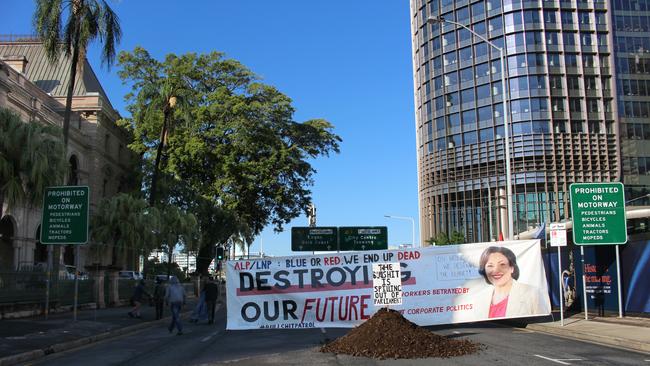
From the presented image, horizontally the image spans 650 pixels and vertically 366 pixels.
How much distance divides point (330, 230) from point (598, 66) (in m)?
52.8

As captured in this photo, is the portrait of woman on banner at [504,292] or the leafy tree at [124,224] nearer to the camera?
the portrait of woman on banner at [504,292]

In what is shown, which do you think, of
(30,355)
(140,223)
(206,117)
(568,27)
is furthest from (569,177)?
(30,355)

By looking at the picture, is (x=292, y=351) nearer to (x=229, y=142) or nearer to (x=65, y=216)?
(x=65, y=216)

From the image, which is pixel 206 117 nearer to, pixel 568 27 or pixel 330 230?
pixel 330 230

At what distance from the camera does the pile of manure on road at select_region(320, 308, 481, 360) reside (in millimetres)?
10852

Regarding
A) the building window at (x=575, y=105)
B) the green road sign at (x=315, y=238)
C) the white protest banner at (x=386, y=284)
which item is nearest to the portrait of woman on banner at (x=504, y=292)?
the white protest banner at (x=386, y=284)

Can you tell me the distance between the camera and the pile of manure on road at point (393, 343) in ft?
35.6

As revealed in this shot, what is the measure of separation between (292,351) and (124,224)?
67.5ft

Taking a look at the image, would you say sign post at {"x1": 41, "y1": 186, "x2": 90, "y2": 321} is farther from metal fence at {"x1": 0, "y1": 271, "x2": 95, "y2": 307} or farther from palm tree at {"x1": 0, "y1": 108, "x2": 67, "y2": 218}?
metal fence at {"x1": 0, "y1": 271, "x2": 95, "y2": 307}

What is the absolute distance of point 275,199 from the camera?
44125 mm

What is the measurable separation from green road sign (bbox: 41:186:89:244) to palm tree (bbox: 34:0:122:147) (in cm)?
356

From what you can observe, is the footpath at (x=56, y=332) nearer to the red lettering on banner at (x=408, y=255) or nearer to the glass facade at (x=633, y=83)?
the red lettering on banner at (x=408, y=255)

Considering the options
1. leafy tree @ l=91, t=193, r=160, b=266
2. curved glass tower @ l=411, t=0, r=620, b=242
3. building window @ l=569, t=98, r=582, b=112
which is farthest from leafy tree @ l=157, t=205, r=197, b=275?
building window @ l=569, t=98, r=582, b=112

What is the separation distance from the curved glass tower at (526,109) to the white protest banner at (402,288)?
58.2 m
